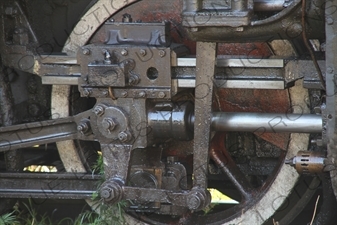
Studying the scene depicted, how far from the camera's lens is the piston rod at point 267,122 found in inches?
153

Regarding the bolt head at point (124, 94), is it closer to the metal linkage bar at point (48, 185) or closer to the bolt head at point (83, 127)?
the bolt head at point (83, 127)

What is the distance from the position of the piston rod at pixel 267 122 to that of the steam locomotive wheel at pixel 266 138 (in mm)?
251

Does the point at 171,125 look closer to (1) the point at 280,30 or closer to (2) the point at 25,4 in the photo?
(1) the point at 280,30

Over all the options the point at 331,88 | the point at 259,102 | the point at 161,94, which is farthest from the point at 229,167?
the point at 331,88

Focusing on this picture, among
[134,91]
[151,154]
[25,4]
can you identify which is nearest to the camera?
[134,91]

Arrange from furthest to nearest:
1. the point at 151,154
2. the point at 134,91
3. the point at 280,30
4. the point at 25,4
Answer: the point at 25,4 → the point at 151,154 → the point at 134,91 → the point at 280,30

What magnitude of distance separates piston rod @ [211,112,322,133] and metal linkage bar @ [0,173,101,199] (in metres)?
0.90

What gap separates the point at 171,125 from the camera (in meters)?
4.12

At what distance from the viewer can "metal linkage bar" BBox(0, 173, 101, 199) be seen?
454 cm

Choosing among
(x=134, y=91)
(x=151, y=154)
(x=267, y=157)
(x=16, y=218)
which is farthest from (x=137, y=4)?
(x=16, y=218)

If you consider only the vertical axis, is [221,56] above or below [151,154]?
above

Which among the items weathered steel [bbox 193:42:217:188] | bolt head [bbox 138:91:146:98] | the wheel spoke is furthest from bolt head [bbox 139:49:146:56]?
the wheel spoke

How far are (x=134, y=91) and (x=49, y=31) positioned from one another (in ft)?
3.36

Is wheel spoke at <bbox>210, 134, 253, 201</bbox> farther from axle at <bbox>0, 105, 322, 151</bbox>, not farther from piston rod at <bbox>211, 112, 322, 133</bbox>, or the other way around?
piston rod at <bbox>211, 112, 322, 133</bbox>
